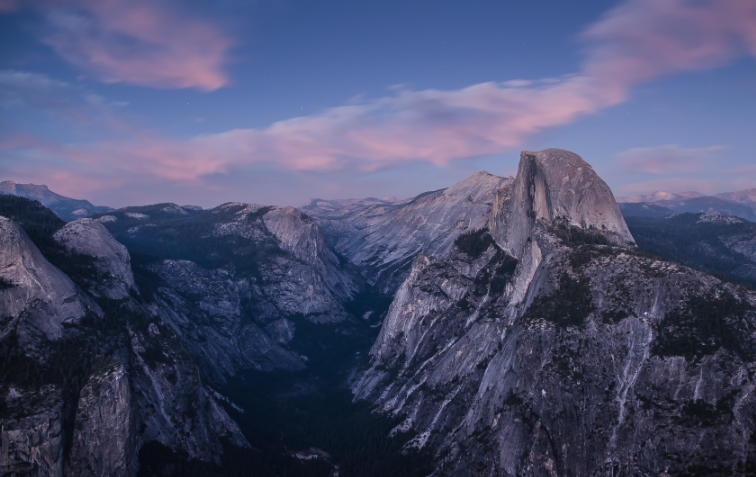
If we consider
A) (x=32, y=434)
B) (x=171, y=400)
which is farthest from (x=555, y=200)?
(x=32, y=434)

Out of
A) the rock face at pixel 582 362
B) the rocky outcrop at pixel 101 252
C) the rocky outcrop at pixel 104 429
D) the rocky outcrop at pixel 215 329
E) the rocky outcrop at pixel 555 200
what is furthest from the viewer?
the rocky outcrop at pixel 215 329

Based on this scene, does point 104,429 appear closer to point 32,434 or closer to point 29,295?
point 32,434

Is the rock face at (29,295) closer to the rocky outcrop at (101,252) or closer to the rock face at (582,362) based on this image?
the rocky outcrop at (101,252)

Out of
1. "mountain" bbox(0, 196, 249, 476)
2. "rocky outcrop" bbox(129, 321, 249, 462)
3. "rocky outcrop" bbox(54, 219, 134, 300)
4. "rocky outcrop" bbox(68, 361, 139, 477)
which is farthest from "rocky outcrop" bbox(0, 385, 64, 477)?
"rocky outcrop" bbox(54, 219, 134, 300)

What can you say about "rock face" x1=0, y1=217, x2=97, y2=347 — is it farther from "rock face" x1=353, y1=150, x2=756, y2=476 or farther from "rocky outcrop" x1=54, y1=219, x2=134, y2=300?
"rock face" x1=353, y1=150, x2=756, y2=476

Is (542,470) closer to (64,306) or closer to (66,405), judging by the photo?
(66,405)

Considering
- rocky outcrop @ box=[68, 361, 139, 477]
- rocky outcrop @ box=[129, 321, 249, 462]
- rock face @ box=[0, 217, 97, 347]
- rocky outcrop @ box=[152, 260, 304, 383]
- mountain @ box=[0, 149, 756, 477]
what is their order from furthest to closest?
rocky outcrop @ box=[152, 260, 304, 383]
rocky outcrop @ box=[129, 321, 249, 462]
rock face @ box=[0, 217, 97, 347]
rocky outcrop @ box=[68, 361, 139, 477]
mountain @ box=[0, 149, 756, 477]

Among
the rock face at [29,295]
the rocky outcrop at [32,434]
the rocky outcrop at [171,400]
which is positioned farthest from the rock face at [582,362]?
the rock face at [29,295]
